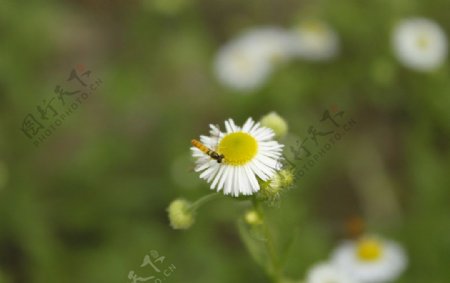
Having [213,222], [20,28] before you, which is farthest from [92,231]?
[20,28]

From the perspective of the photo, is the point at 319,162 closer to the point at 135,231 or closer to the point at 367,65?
the point at 367,65

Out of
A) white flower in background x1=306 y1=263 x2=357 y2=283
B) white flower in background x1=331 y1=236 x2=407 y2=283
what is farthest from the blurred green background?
white flower in background x1=306 y1=263 x2=357 y2=283

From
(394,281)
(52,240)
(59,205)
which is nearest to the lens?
(394,281)

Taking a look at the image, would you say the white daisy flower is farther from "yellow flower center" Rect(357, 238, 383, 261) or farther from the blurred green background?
"yellow flower center" Rect(357, 238, 383, 261)
